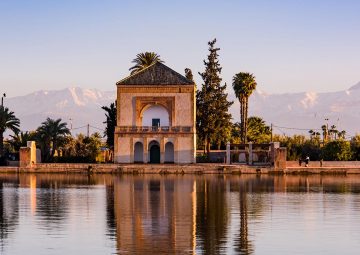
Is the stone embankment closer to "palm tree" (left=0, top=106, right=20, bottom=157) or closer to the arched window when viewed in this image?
the arched window

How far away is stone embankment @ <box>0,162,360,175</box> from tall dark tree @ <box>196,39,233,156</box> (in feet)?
29.7

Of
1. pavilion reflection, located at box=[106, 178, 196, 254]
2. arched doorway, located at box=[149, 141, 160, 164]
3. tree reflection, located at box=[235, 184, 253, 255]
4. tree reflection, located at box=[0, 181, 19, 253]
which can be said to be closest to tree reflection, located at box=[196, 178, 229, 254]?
pavilion reflection, located at box=[106, 178, 196, 254]

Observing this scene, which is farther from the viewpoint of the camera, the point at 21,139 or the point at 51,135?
the point at 21,139

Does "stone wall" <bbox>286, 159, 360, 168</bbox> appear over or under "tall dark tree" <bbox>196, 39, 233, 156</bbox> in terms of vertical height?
under

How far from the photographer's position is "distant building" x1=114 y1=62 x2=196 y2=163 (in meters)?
66.2

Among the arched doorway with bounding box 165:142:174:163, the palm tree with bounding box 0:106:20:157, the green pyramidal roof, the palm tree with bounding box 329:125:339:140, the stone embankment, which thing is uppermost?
the green pyramidal roof

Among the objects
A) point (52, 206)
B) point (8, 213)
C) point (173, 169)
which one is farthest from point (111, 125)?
point (8, 213)

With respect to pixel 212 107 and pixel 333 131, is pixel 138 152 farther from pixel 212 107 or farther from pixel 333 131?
pixel 333 131

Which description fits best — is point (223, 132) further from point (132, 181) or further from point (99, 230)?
point (99, 230)

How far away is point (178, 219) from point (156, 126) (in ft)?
129

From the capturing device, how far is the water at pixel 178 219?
2158 centimetres

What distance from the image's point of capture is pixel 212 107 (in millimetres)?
72438

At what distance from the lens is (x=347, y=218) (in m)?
28.7

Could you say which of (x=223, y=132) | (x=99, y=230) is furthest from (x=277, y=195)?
(x=223, y=132)
